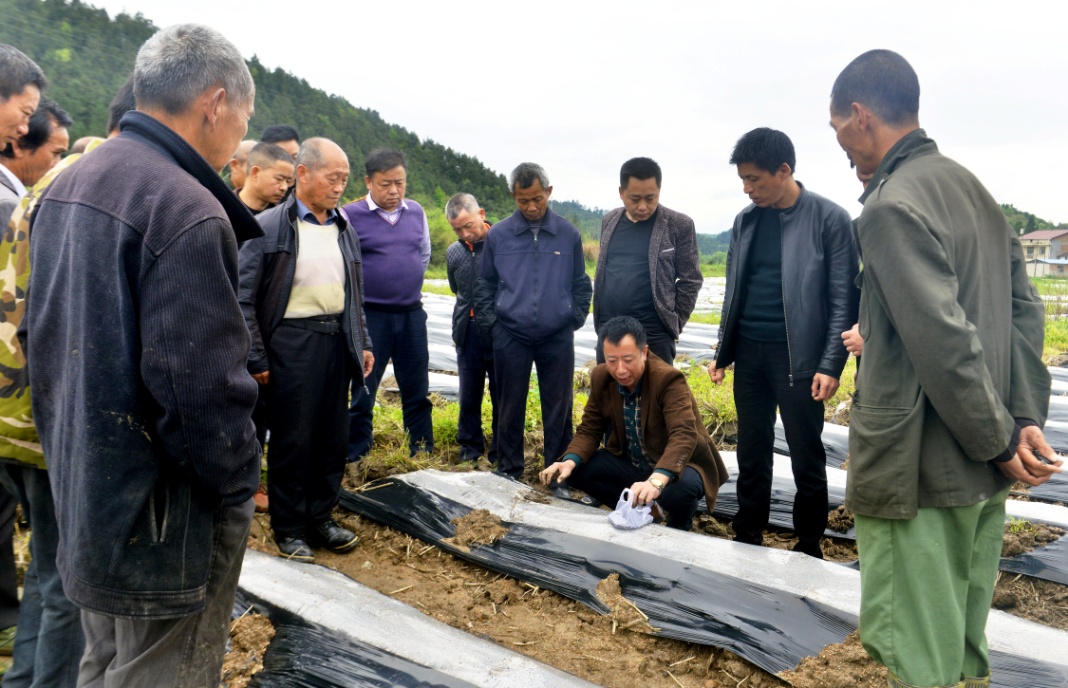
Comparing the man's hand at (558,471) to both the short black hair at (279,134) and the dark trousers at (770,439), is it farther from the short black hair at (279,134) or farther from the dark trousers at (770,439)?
the short black hair at (279,134)

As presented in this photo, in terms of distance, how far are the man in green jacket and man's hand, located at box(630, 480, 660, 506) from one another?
3.63 ft

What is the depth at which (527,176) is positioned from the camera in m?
3.56

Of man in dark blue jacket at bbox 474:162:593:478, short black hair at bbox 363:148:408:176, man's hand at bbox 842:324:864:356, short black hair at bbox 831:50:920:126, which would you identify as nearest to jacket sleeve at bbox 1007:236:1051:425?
short black hair at bbox 831:50:920:126

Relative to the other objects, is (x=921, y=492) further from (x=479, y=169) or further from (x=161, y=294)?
(x=479, y=169)

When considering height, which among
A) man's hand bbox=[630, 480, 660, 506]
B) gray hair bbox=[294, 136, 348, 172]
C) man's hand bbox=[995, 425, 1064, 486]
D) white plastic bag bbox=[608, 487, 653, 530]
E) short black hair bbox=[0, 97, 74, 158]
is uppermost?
gray hair bbox=[294, 136, 348, 172]

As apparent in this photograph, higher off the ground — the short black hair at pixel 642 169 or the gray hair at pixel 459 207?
the short black hair at pixel 642 169

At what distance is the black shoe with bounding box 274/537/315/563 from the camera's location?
273cm

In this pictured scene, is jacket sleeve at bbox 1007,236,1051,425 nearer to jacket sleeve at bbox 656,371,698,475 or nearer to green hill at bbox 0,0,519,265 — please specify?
jacket sleeve at bbox 656,371,698,475

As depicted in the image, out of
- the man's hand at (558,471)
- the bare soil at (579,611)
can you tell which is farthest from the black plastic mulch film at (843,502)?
the man's hand at (558,471)

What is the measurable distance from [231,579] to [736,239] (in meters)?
2.41

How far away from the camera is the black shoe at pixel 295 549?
2729 mm

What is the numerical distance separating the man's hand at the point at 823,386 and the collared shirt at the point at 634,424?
74cm

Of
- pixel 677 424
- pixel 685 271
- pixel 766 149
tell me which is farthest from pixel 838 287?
pixel 685 271

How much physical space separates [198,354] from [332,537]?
6.23 feet
